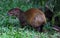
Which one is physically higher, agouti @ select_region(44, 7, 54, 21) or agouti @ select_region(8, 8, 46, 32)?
agouti @ select_region(8, 8, 46, 32)

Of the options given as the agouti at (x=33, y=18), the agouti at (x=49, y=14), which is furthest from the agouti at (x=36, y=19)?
the agouti at (x=49, y=14)

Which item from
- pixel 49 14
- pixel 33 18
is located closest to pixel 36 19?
pixel 33 18

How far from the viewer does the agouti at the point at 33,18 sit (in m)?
8.55

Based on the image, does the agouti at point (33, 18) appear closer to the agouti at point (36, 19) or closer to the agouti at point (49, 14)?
the agouti at point (36, 19)

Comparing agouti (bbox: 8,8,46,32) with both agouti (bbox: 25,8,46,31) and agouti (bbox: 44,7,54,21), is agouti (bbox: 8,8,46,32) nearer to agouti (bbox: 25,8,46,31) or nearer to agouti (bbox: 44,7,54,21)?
agouti (bbox: 25,8,46,31)

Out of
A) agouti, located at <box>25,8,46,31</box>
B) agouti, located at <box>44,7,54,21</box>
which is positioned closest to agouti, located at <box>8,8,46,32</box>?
agouti, located at <box>25,8,46,31</box>

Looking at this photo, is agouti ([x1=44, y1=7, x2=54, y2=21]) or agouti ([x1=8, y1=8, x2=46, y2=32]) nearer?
agouti ([x1=8, y1=8, x2=46, y2=32])

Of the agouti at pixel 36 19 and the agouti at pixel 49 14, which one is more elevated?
the agouti at pixel 36 19

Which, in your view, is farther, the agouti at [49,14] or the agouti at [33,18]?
the agouti at [49,14]

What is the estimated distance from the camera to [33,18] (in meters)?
8.58

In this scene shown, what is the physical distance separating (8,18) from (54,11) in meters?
1.95

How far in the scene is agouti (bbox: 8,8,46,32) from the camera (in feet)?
28.0

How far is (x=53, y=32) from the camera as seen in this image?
8.96 metres

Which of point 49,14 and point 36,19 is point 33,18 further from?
point 49,14
